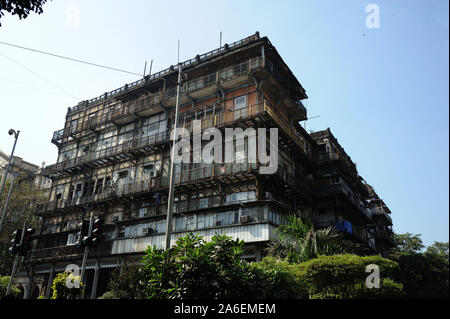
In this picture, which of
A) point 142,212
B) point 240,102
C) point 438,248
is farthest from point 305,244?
point 438,248

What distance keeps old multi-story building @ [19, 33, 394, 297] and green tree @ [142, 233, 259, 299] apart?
1218 cm

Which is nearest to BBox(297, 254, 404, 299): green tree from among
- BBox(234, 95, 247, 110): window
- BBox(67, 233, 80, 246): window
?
BBox(234, 95, 247, 110): window

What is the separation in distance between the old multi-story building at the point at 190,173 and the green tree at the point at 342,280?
7680 mm

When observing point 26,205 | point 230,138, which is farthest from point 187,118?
point 26,205

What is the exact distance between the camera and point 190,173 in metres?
29.1

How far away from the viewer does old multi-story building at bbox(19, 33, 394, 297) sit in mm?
26938

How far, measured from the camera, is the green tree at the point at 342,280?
1456cm

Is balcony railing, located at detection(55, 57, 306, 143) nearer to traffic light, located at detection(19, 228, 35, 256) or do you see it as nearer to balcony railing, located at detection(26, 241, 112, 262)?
balcony railing, located at detection(26, 241, 112, 262)

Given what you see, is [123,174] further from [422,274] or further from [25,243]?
[422,274]

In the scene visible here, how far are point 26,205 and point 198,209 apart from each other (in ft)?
84.4

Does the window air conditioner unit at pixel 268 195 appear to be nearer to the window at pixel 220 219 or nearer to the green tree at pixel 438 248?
the window at pixel 220 219

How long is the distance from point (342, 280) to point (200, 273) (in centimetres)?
729

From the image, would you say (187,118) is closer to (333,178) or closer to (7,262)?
(333,178)
